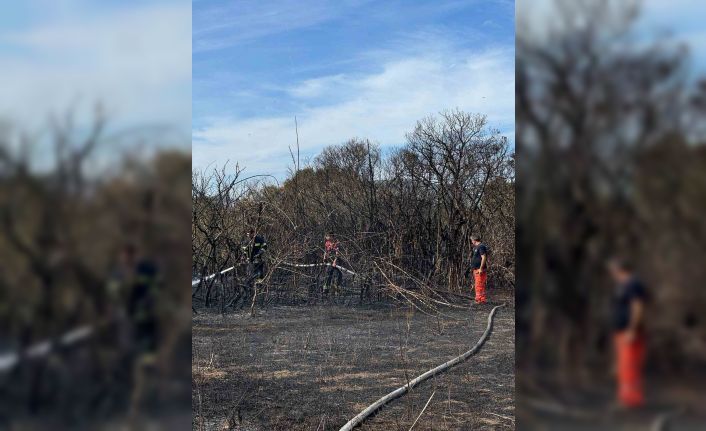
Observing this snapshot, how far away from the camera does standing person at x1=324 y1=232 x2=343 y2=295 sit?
1222 centimetres

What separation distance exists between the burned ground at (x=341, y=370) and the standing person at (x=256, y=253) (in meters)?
0.83

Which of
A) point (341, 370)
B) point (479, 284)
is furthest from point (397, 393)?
point (479, 284)

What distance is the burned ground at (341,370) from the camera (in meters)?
6.20

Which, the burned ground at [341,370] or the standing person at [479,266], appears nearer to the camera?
the burned ground at [341,370]
